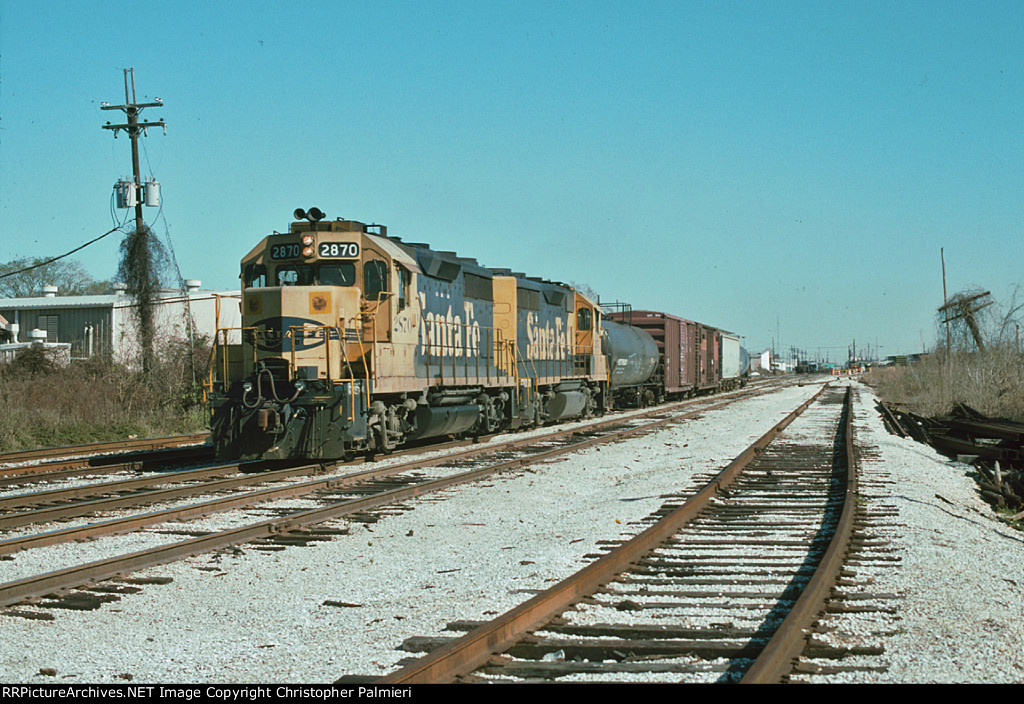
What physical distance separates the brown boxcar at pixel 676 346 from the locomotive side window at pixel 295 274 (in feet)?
66.3

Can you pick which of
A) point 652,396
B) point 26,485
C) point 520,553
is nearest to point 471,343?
point 26,485

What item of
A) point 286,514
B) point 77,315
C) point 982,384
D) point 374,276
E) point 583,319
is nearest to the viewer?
point 286,514

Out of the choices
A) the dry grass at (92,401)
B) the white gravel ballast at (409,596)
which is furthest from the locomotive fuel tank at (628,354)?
the white gravel ballast at (409,596)

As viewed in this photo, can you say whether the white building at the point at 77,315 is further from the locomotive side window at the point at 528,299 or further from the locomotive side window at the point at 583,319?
the locomotive side window at the point at 528,299

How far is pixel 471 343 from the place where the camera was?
17281mm

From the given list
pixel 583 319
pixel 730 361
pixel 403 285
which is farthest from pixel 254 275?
pixel 730 361

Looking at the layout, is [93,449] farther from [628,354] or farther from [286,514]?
[628,354]

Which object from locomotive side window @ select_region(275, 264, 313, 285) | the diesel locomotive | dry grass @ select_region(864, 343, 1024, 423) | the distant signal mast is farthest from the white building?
dry grass @ select_region(864, 343, 1024, 423)

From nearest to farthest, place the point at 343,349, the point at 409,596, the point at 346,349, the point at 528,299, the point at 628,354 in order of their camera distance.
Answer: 1. the point at 409,596
2. the point at 343,349
3. the point at 346,349
4. the point at 528,299
5. the point at 628,354

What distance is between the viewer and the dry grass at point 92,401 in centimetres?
1831

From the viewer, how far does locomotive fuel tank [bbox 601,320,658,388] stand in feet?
88.5

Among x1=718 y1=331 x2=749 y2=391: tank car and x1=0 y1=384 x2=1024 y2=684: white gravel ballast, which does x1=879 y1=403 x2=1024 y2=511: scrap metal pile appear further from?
x1=718 y1=331 x2=749 y2=391: tank car

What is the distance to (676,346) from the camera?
117ft

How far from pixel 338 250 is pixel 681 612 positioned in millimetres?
9335
